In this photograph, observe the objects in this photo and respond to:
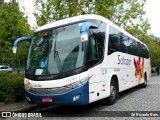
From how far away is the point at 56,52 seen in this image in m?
9.77

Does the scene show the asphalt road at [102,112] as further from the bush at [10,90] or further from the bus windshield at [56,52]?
the bus windshield at [56,52]

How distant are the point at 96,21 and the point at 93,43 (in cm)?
117

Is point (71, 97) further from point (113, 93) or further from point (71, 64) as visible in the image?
point (113, 93)

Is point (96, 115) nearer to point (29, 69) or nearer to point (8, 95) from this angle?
point (29, 69)

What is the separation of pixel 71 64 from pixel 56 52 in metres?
0.78

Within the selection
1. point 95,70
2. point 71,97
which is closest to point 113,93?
point 95,70

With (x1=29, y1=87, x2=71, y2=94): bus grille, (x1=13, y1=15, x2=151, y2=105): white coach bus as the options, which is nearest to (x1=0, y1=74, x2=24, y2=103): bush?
(x1=13, y1=15, x2=151, y2=105): white coach bus

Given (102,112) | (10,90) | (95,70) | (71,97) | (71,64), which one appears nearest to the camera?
(71,97)

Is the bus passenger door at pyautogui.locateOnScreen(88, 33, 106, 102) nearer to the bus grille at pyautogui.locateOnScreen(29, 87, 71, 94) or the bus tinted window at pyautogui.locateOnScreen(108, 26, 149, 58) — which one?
the bus grille at pyautogui.locateOnScreen(29, 87, 71, 94)

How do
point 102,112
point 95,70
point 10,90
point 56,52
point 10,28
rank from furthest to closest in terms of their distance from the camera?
point 10,28 → point 10,90 → point 102,112 → point 95,70 → point 56,52

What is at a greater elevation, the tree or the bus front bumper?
the tree

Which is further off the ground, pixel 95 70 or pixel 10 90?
pixel 95 70

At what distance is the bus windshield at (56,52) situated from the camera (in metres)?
9.44

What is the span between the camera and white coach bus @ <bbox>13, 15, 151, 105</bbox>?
920 centimetres
